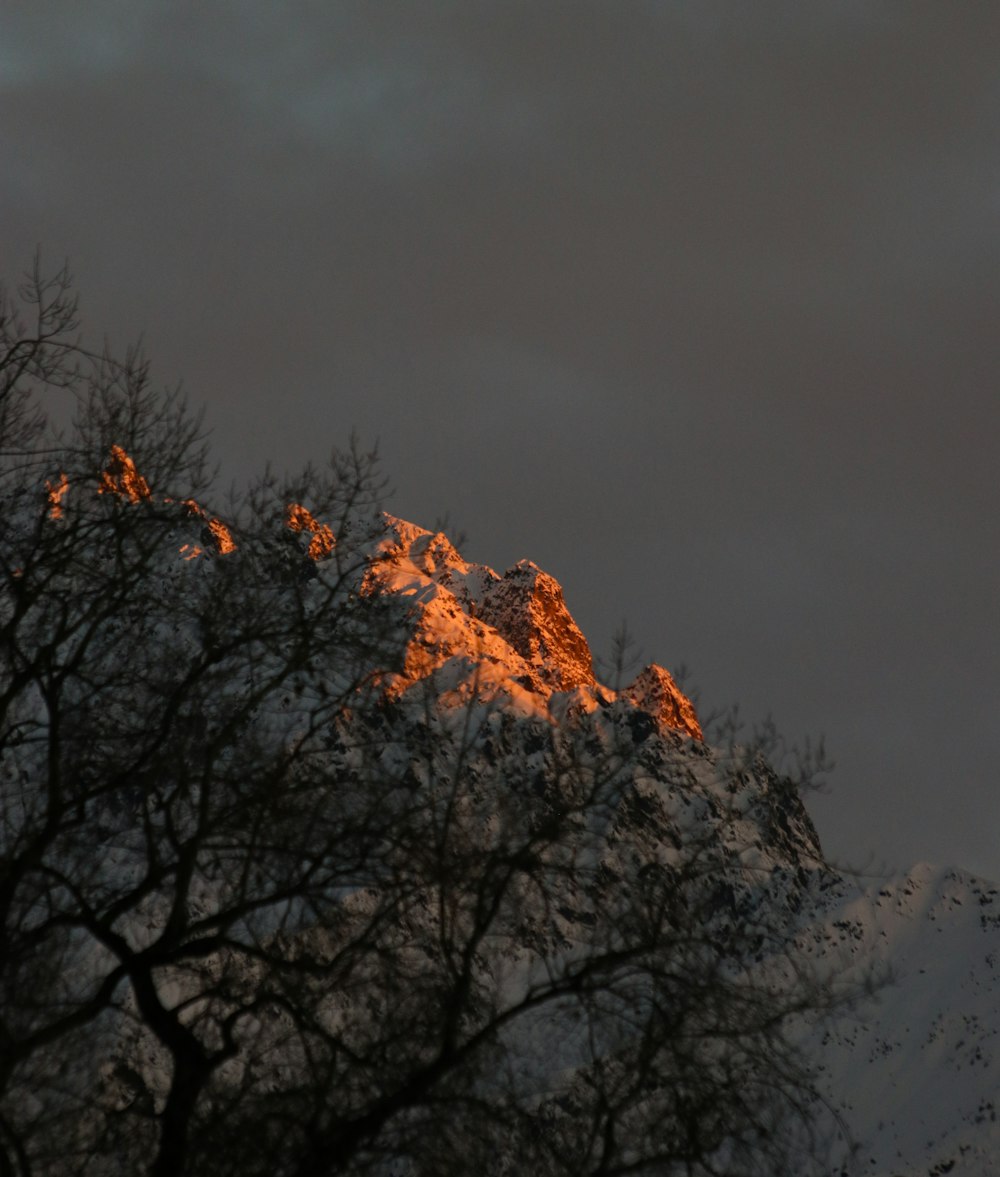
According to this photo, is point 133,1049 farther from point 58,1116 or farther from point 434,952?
point 434,952

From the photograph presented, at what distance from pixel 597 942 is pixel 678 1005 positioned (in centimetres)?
120

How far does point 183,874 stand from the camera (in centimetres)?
1584

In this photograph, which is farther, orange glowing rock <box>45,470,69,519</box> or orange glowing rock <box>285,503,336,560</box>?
orange glowing rock <box>285,503,336,560</box>

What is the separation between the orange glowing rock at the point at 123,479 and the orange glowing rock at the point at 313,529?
5.49ft

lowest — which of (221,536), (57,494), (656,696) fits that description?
(57,494)

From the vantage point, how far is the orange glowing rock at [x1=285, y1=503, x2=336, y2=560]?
19078 mm

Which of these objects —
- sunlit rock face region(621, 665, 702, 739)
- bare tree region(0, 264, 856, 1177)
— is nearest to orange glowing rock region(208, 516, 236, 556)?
bare tree region(0, 264, 856, 1177)

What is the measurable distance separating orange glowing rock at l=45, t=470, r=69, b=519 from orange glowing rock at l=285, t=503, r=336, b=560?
232 cm

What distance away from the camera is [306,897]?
15.9m

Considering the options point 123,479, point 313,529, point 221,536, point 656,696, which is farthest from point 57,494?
point 656,696

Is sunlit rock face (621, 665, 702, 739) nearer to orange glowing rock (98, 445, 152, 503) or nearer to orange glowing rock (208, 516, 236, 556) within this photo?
orange glowing rock (208, 516, 236, 556)

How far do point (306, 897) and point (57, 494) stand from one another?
5.11 meters

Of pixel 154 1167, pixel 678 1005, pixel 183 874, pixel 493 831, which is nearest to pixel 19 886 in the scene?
pixel 183 874

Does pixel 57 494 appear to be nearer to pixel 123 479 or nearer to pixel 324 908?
pixel 123 479
